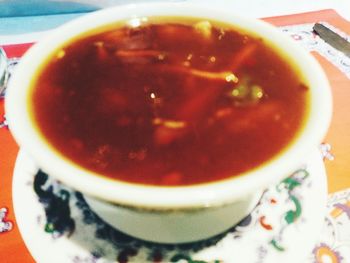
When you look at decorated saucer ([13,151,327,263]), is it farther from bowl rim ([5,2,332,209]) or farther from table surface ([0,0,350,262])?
bowl rim ([5,2,332,209])

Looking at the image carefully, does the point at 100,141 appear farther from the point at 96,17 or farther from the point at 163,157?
the point at 96,17

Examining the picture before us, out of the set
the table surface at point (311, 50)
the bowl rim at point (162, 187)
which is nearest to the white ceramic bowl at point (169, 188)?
the bowl rim at point (162, 187)

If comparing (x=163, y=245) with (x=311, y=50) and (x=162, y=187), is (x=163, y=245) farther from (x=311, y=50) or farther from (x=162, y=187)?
(x=311, y=50)

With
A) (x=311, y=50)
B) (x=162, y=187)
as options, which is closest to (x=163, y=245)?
(x=162, y=187)

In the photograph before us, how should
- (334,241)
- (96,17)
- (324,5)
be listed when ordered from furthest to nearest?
(324,5) → (96,17) → (334,241)

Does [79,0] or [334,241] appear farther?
[79,0]

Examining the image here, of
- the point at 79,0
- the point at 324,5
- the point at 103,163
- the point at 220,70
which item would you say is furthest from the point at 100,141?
the point at 324,5

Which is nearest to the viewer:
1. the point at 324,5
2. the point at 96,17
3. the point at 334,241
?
the point at 334,241
